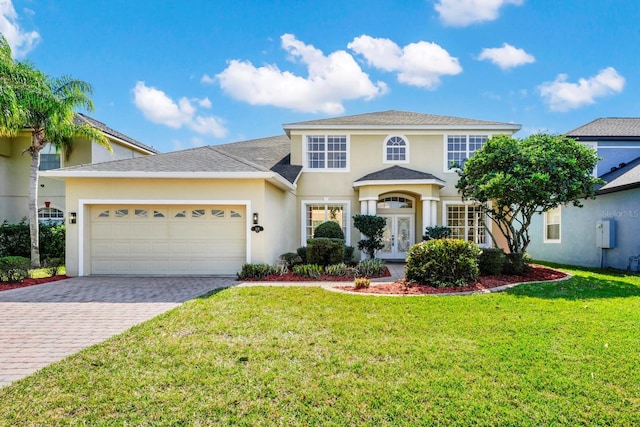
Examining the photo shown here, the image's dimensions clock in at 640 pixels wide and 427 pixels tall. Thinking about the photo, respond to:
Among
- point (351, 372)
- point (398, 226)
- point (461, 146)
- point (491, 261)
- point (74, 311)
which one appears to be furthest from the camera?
point (398, 226)

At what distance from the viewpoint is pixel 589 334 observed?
5141mm

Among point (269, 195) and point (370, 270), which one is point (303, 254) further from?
point (370, 270)

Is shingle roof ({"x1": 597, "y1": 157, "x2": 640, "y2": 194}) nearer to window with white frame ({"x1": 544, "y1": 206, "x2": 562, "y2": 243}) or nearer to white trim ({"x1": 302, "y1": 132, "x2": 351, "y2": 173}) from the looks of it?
window with white frame ({"x1": 544, "y1": 206, "x2": 562, "y2": 243})

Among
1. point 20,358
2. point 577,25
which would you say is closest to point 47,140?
point 20,358

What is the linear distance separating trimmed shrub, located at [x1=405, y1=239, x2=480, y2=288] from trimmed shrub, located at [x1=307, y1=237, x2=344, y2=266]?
3.26 metres

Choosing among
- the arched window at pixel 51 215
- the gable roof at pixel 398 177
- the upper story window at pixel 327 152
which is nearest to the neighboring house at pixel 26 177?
the arched window at pixel 51 215

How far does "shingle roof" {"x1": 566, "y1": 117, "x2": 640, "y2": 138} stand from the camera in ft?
51.8

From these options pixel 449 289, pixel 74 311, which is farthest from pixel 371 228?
pixel 74 311

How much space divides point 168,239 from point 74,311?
4584 mm

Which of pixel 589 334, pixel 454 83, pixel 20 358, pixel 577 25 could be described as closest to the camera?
pixel 20 358

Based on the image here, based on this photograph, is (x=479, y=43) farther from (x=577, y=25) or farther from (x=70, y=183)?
(x=70, y=183)

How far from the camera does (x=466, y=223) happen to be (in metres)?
15.5

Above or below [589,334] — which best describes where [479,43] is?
above

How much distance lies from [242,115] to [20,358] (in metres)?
17.7
